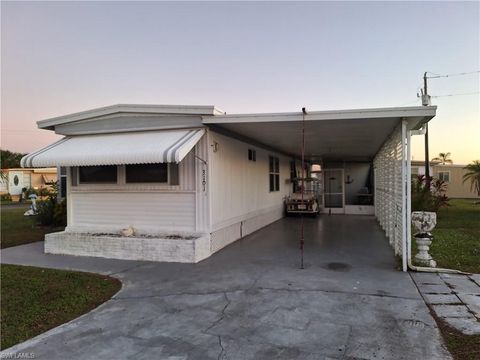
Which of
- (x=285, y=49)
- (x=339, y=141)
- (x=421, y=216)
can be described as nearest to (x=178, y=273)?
(x=421, y=216)

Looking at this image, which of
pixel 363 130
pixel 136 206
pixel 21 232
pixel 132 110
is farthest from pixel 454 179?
pixel 21 232

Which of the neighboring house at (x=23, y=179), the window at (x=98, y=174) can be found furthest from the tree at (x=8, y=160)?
the window at (x=98, y=174)

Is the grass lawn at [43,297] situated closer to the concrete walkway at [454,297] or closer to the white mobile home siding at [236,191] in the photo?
the white mobile home siding at [236,191]

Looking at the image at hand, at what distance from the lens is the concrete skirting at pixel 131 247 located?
23.8 feet

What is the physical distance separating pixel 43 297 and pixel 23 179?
33.7 metres

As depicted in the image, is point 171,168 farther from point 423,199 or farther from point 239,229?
point 423,199

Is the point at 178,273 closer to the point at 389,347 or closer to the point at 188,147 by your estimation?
the point at 188,147

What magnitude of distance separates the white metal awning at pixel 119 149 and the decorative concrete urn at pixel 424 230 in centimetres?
447

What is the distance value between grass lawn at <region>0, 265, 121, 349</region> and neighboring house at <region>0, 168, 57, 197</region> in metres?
28.6

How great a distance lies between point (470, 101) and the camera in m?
19.6

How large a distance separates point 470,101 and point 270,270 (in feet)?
61.4

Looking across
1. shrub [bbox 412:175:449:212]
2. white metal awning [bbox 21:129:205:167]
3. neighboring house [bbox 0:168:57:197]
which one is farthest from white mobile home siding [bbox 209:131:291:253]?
neighboring house [bbox 0:168:57:197]

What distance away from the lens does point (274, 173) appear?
14.2 metres

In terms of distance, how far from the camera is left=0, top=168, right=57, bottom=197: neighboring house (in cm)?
3275
